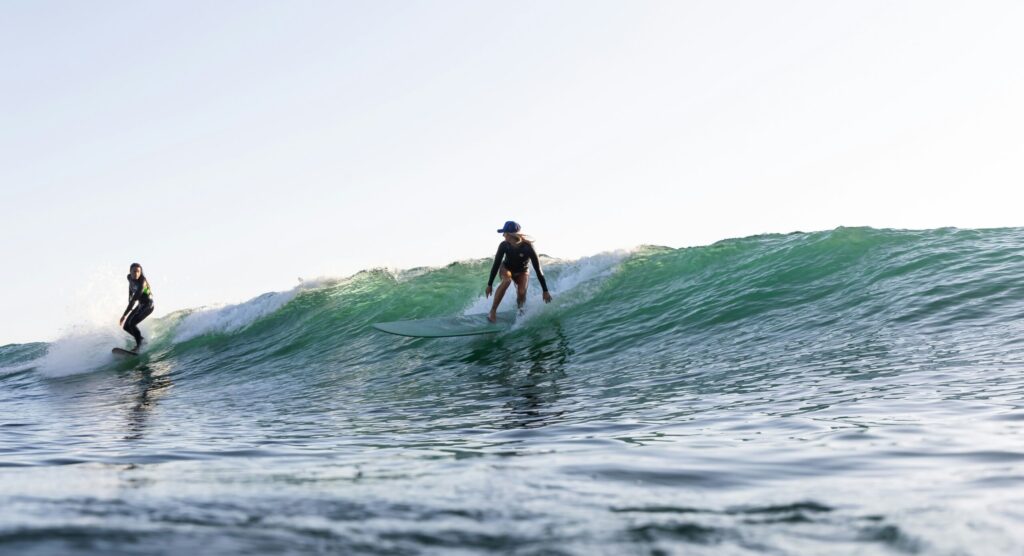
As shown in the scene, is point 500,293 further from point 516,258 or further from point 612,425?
point 612,425

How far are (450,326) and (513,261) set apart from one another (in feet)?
4.73

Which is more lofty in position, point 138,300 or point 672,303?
point 138,300

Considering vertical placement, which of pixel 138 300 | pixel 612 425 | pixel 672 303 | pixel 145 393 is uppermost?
pixel 138 300

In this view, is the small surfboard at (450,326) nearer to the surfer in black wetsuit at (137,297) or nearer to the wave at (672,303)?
the wave at (672,303)

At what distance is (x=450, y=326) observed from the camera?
1264cm

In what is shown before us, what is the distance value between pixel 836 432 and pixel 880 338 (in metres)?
Answer: 4.41

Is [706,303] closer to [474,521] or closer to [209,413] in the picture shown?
[209,413]

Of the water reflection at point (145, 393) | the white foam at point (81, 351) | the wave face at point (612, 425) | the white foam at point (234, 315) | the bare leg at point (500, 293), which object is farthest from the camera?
the white foam at point (234, 315)

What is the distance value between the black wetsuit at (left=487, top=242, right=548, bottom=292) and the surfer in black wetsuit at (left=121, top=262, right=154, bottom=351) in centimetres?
884

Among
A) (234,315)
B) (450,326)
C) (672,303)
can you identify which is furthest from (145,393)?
(672,303)

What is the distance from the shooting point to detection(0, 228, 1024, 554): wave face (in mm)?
2555

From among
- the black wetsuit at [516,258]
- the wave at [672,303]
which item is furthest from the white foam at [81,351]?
the black wetsuit at [516,258]

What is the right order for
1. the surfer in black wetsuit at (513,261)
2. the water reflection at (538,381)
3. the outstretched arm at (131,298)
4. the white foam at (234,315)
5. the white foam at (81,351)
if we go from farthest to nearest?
the white foam at (234,315)
the white foam at (81,351)
the outstretched arm at (131,298)
the surfer in black wetsuit at (513,261)
the water reflection at (538,381)

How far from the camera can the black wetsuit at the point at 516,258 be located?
40.4ft
